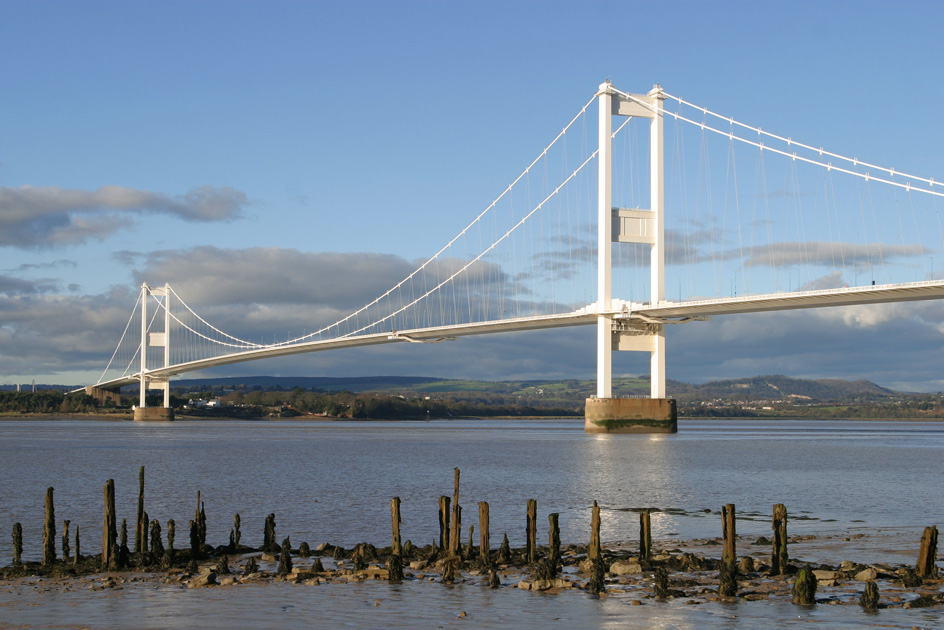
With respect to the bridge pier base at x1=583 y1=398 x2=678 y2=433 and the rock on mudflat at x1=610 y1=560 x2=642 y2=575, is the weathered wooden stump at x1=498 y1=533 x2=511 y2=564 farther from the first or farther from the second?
the bridge pier base at x1=583 y1=398 x2=678 y2=433

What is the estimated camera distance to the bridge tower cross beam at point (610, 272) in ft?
196

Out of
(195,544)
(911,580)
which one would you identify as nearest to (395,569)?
(195,544)

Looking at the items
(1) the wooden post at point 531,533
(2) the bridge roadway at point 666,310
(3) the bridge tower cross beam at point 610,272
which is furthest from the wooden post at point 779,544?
(3) the bridge tower cross beam at point 610,272

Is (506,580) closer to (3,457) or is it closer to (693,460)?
(693,460)

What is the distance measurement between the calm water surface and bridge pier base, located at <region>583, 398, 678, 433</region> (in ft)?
29.5

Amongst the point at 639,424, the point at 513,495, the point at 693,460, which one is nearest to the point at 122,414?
the point at 639,424

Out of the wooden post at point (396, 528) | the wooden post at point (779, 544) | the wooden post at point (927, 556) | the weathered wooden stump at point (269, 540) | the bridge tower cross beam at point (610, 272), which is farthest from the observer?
the bridge tower cross beam at point (610, 272)

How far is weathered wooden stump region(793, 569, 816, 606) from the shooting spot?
43.4ft

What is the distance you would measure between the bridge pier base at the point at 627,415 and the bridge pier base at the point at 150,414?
6582 cm

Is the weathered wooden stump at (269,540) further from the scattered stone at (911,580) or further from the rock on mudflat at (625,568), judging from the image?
the scattered stone at (911,580)

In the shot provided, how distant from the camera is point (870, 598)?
13031 mm

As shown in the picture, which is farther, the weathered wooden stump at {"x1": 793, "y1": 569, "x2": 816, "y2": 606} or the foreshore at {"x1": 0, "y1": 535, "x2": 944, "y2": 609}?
the foreshore at {"x1": 0, "y1": 535, "x2": 944, "y2": 609}

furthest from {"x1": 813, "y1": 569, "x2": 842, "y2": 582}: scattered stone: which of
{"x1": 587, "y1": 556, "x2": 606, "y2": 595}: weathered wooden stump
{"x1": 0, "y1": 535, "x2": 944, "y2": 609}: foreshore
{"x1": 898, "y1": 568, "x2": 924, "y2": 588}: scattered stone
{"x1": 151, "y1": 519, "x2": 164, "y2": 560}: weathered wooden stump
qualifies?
{"x1": 151, "y1": 519, "x2": 164, "y2": 560}: weathered wooden stump

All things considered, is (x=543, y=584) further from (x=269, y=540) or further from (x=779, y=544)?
(x=269, y=540)
